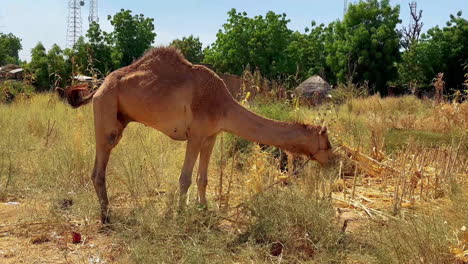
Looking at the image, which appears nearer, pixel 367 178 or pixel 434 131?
pixel 367 178

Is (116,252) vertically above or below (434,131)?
below

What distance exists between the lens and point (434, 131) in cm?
1195

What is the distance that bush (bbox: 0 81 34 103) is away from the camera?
1340 cm

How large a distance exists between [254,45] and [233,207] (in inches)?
1231

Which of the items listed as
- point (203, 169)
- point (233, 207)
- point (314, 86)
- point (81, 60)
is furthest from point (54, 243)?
point (314, 86)

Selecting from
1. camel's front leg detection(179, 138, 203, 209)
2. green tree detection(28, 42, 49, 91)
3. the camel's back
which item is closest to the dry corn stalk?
the camel's back

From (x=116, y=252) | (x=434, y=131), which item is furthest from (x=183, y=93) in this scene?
(x=434, y=131)

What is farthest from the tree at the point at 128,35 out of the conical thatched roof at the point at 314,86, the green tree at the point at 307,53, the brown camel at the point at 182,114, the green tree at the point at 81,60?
the brown camel at the point at 182,114

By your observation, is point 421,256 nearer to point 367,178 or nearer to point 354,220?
point 354,220

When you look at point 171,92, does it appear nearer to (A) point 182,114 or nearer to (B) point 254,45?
(A) point 182,114

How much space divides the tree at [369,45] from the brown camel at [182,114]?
1210 inches

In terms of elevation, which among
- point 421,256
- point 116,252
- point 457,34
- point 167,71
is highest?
point 457,34

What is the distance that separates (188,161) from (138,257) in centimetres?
157

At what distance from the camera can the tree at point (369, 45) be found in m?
36.8
